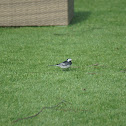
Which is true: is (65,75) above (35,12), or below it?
below

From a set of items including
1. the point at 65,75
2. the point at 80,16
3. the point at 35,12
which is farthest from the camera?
the point at 80,16

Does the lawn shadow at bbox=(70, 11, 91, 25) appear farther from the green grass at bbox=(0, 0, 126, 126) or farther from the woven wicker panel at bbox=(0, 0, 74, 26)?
the woven wicker panel at bbox=(0, 0, 74, 26)

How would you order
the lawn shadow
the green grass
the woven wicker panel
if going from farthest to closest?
the lawn shadow, the woven wicker panel, the green grass

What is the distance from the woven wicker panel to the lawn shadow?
1.20 metres

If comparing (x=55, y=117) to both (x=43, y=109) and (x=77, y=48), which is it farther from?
(x=77, y=48)

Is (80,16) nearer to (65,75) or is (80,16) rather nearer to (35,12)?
(35,12)

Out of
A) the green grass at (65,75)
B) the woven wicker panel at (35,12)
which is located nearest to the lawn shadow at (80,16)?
the green grass at (65,75)

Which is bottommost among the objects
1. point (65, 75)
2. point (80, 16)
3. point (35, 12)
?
point (80, 16)

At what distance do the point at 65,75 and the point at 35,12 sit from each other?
6325mm

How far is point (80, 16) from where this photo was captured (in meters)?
14.8

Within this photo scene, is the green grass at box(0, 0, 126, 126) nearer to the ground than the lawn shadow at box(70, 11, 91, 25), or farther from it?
farther from it

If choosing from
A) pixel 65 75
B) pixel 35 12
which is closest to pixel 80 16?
pixel 35 12

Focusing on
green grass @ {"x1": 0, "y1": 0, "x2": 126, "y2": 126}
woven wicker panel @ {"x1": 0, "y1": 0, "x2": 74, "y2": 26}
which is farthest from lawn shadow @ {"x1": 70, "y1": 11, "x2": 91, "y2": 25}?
woven wicker panel @ {"x1": 0, "y1": 0, "x2": 74, "y2": 26}

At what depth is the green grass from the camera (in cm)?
488
